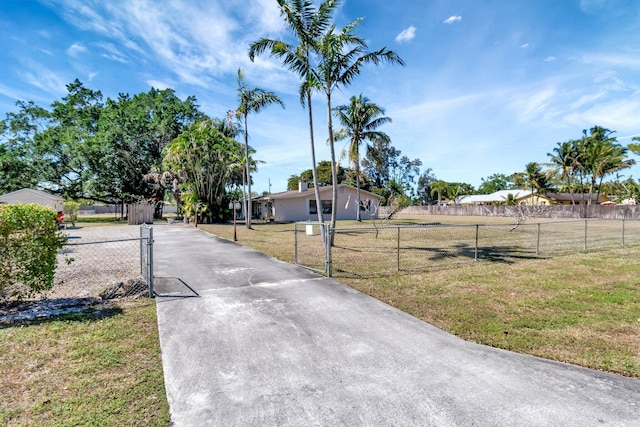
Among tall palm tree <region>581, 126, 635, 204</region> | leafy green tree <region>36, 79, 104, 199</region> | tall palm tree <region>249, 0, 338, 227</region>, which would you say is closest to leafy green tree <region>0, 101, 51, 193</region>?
leafy green tree <region>36, 79, 104, 199</region>

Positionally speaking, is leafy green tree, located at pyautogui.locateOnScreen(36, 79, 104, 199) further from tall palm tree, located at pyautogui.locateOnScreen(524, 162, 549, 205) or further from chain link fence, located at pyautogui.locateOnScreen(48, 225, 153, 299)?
tall palm tree, located at pyautogui.locateOnScreen(524, 162, 549, 205)

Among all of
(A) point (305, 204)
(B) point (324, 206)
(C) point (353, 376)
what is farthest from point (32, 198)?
(C) point (353, 376)

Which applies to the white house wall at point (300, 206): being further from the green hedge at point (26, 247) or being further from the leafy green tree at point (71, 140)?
the green hedge at point (26, 247)

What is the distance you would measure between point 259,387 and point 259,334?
1.31 m

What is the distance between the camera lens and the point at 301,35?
1155 cm

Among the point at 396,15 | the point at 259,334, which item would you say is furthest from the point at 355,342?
the point at 396,15

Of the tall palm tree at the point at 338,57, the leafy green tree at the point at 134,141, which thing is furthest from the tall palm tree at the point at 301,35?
the leafy green tree at the point at 134,141

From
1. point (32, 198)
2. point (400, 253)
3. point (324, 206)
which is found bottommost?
point (400, 253)

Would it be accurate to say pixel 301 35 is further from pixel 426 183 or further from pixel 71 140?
pixel 426 183

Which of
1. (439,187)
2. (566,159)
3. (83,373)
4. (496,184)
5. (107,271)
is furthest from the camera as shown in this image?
(496,184)

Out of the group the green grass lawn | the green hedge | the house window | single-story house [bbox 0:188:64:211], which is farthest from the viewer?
the house window

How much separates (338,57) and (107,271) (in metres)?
9.98

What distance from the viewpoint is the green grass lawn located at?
2695 millimetres

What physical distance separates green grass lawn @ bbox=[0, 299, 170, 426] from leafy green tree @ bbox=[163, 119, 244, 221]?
21.6m
